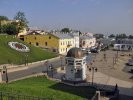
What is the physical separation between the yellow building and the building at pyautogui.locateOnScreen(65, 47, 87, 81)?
45.3 metres

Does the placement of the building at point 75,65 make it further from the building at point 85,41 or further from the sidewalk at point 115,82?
the building at point 85,41

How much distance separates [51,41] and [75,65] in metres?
47.3

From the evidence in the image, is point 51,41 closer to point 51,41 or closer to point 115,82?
point 51,41

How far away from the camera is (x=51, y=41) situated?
A: 97562 mm

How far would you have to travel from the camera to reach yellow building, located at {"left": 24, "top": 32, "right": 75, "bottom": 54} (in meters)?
96.9

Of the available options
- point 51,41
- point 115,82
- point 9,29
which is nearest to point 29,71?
point 115,82

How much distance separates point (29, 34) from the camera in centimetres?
10281

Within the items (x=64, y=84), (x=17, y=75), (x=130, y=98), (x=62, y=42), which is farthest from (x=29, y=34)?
(x=130, y=98)

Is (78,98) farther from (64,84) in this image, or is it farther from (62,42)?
(62,42)

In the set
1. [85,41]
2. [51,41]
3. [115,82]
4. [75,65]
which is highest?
[85,41]

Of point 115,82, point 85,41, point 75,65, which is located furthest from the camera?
point 85,41

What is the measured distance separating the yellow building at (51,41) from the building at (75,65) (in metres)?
45.3

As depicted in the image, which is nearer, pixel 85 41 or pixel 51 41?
pixel 51 41

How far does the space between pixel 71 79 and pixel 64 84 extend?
148 inches
